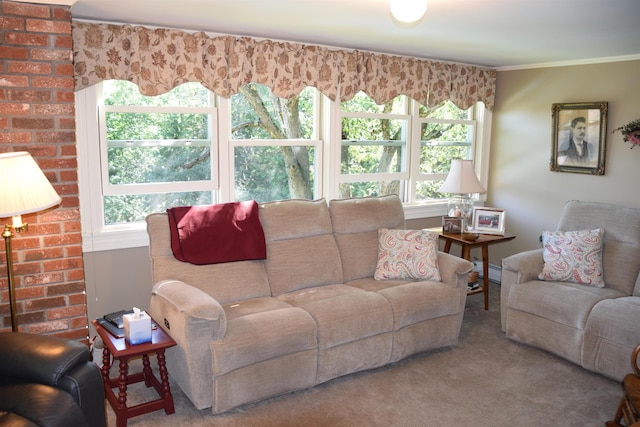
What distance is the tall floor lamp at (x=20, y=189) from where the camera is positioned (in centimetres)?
240

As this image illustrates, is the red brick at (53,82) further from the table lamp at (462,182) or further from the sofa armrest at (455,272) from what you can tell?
the table lamp at (462,182)

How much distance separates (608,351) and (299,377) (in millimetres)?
1951

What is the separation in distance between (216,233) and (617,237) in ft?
9.68

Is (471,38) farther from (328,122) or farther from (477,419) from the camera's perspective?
(477,419)

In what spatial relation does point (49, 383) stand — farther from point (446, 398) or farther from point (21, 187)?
point (446, 398)

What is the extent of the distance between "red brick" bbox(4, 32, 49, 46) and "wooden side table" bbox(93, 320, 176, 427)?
154 cm

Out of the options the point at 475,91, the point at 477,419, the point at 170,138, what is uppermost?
the point at 475,91

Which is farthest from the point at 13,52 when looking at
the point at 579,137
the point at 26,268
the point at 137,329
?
the point at 579,137

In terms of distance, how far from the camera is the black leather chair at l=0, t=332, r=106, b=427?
6.72 ft

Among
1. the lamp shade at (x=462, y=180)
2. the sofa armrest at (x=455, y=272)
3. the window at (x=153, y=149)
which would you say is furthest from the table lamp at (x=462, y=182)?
the window at (x=153, y=149)

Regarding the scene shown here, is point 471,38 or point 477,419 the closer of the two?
point 477,419

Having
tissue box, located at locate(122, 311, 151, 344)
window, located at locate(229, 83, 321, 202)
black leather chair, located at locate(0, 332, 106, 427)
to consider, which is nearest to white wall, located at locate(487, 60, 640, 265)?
window, located at locate(229, 83, 321, 202)

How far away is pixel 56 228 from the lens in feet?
9.66

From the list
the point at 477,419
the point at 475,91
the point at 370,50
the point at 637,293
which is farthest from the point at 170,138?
the point at 637,293
